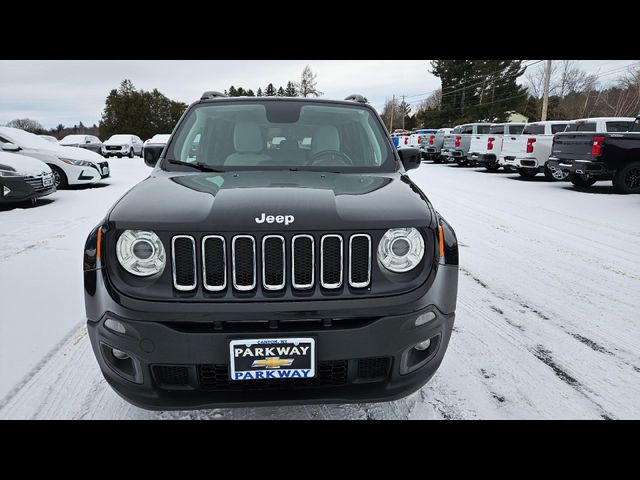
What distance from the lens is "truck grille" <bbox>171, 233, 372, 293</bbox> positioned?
2.01 m

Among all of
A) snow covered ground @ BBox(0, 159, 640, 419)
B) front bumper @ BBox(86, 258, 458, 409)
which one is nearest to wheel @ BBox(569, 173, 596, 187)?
snow covered ground @ BBox(0, 159, 640, 419)

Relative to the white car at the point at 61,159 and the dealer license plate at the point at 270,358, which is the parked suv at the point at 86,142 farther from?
the dealer license plate at the point at 270,358

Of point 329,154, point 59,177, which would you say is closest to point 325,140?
point 329,154

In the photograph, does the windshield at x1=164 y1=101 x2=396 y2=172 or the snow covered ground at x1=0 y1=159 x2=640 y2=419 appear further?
the windshield at x1=164 y1=101 x2=396 y2=172

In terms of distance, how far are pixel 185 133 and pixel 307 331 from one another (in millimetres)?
2109

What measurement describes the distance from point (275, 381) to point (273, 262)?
53cm

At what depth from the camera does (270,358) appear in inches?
77.7

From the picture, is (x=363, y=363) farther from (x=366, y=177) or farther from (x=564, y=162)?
(x=564, y=162)

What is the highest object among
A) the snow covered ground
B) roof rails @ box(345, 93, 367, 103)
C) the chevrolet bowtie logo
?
roof rails @ box(345, 93, 367, 103)

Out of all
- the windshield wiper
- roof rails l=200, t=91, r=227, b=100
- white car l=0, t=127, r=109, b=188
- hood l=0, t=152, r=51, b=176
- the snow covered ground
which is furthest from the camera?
white car l=0, t=127, r=109, b=188

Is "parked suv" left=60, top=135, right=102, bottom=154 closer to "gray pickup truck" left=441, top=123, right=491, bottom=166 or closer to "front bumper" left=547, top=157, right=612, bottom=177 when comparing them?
"gray pickup truck" left=441, top=123, right=491, bottom=166

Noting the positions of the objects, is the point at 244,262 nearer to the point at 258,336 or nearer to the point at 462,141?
the point at 258,336

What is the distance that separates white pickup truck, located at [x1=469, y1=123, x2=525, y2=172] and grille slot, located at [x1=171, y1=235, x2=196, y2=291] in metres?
17.5

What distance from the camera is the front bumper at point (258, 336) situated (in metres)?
1.95
